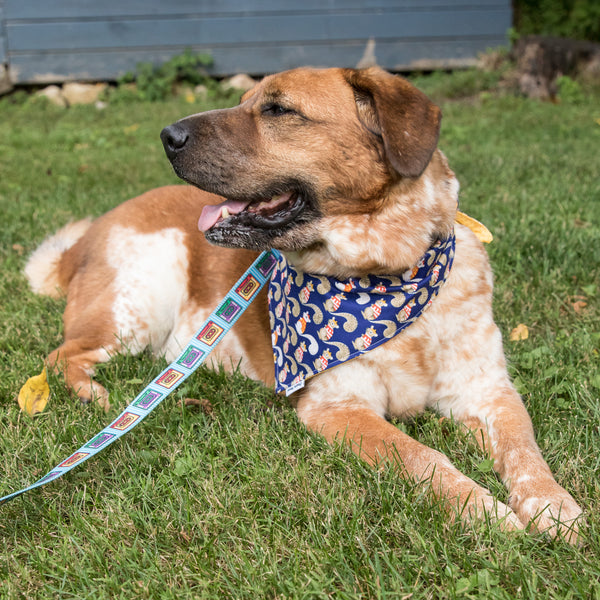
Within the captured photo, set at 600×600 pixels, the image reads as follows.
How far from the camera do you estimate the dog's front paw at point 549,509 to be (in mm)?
1915

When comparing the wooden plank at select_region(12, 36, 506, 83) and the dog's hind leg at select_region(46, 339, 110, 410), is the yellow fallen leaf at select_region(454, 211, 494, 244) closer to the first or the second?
the dog's hind leg at select_region(46, 339, 110, 410)

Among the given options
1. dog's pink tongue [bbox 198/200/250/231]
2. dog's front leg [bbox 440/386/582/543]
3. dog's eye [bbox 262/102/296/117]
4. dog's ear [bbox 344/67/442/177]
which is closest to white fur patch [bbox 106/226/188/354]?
dog's pink tongue [bbox 198/200/250/231]

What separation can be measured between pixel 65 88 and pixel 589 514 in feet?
38.6

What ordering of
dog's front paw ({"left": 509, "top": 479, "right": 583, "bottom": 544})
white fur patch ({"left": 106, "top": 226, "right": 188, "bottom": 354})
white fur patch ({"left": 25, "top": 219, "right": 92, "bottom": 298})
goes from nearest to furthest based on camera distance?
dog's front paw ({"left": 509, "top": 479, "right": 583, "bottom": 544})
white fur patch ({"left": 106, "top": 226, "right": 188, "bottom": 354})
white fur patch ({"left": 25, "top": 219, "right": 92, "bottom": 298})

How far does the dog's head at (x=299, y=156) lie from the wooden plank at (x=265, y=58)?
A: 9589mm

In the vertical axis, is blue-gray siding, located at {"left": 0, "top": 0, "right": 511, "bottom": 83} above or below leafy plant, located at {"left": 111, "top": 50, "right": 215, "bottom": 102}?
above

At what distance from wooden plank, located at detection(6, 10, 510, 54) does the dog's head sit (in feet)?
32.0

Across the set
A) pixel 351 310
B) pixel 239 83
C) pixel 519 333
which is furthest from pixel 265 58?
pixel 351 310

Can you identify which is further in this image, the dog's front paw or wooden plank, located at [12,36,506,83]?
wooden plank, located at [12,36,506,83]

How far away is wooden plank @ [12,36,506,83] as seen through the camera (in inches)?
456

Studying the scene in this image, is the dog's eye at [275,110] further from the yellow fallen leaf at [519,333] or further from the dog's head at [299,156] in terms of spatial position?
the yellow fallen leaf at [519,333]

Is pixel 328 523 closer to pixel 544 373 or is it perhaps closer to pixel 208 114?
pixel 544 373

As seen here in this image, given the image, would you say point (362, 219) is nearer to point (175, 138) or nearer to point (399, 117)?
point (399, 117)

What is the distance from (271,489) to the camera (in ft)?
7.26
